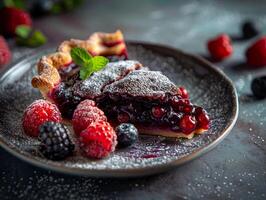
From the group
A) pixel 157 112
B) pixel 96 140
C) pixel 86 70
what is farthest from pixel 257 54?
pixel 96 140

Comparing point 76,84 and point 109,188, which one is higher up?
point 76,84

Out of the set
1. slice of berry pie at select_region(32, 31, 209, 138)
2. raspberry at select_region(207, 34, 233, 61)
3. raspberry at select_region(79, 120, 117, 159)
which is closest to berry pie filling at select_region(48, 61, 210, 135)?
slice of berry pie at select_region(32, 31, 209, 138)

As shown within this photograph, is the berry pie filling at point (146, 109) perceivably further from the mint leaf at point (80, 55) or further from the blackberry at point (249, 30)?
the blackberry at point (249, 30)

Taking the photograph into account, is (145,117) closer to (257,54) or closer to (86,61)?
(86,61)

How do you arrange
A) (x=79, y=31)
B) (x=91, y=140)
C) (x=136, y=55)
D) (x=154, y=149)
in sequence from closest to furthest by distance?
(x=91, y=140) < (x=154, y=149) < (x=136, y=55) < (x=79, y=31)

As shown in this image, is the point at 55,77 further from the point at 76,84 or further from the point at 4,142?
the point at 4,142

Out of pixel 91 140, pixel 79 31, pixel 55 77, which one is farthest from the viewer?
pixel 79 31

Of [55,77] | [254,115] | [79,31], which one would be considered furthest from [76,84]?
[79,31]

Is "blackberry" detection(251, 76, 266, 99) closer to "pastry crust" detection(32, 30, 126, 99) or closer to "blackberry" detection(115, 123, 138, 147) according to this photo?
"pastry crust" detection(32, 30, 126, 99)
